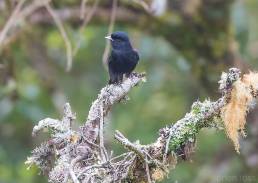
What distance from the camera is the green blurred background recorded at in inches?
209

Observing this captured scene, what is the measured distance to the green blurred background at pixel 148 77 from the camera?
17.4 ft

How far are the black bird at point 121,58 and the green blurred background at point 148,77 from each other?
31.1 inches

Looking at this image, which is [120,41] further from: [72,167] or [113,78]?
[72,167]

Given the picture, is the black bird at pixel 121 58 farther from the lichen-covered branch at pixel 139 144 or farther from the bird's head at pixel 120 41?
the lichen-covered branch at pixel 139 144

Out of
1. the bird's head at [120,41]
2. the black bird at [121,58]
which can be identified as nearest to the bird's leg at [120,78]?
the black bird at [121,58]

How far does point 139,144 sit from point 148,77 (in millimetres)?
4006

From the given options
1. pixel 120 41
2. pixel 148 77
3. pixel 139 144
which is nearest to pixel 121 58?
pixel 120 41

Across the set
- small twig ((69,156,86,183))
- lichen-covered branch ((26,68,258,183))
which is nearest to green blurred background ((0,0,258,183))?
lichen-covered branch ((26,68,258,183))

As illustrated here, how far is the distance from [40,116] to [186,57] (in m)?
1.26

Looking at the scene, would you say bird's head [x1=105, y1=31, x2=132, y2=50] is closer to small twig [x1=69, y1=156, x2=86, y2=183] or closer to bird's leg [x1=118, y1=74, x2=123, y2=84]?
bird's leg [x1=118, y1=74, x2=123, y2=84]

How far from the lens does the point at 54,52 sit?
7.52m

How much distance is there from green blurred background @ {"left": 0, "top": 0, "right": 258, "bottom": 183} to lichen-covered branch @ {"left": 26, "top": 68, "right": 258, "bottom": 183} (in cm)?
159

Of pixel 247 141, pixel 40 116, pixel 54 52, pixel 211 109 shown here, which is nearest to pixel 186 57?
pixel 247 141

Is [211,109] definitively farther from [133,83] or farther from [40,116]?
[40,116]
